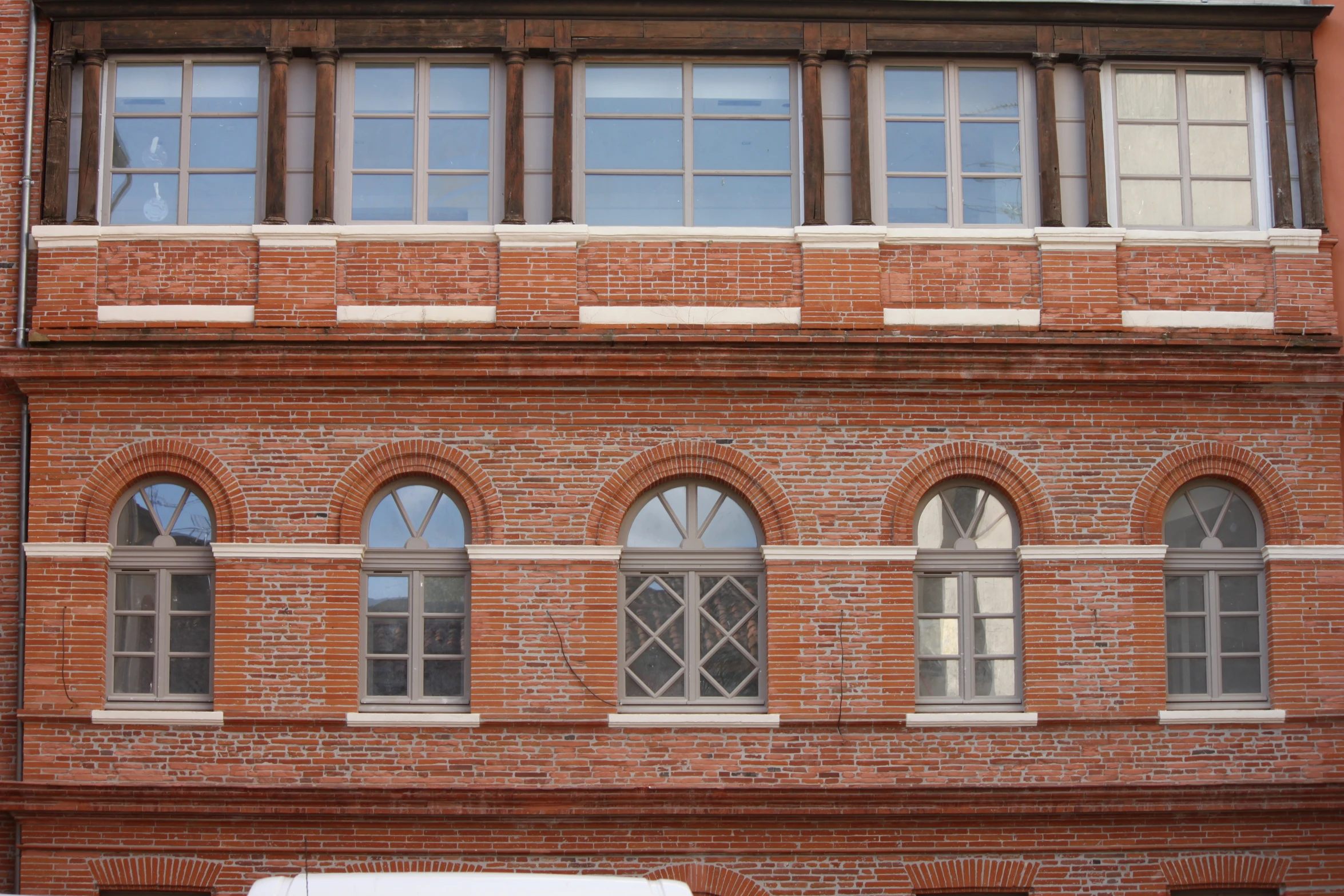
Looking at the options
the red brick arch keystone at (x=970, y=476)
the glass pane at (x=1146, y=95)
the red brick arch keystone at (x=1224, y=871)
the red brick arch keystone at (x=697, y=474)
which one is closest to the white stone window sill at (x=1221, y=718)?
the red brick arch keystone at (x=1224, y=871)

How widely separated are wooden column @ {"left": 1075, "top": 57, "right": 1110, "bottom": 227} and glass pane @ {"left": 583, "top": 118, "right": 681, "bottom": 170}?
149 inches

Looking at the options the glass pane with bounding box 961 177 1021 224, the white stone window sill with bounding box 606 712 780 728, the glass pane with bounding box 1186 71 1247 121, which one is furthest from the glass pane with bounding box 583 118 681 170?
the white stone window sill with bounding box 606 712 780 728

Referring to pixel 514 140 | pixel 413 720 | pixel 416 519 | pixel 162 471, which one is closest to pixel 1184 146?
pixel 514 140

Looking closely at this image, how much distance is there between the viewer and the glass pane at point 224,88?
1413cm

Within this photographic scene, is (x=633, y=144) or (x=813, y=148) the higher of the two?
(x=633, y=144)

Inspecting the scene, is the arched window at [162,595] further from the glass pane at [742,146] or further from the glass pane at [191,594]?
the glass pane at [742,146]

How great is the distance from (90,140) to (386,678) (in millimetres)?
5635

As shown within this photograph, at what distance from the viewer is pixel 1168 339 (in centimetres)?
1353

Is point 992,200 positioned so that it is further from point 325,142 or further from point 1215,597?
point 325,142

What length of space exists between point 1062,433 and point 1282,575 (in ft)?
7.64

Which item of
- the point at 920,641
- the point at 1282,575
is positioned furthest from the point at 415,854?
the point at 1282,575

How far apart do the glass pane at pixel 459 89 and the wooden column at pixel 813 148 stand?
295cm

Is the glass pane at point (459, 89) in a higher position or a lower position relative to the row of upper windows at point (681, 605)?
higher

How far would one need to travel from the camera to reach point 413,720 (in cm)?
1302
